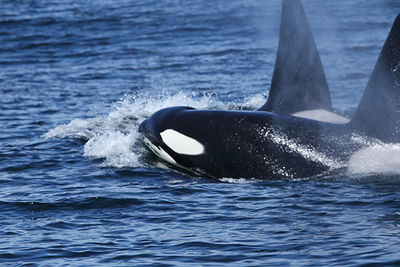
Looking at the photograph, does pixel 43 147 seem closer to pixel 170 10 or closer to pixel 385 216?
pixel 385 216

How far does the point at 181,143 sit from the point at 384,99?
3.23 meters

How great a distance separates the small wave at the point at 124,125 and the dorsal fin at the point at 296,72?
266 centimetres

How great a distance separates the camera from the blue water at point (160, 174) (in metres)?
8.87

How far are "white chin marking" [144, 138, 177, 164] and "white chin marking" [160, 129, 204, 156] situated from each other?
13.1 inches

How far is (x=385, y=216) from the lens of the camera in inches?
369

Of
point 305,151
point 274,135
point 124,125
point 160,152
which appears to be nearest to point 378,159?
point 305,151

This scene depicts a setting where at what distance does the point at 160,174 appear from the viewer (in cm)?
1244

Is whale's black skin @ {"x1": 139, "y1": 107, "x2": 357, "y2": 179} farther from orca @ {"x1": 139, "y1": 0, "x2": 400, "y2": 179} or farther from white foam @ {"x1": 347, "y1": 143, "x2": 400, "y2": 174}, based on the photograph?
white foam @ {"x1": 347, "y1": 143, "x2": 400, "y2": 174}

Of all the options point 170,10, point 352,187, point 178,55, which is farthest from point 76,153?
point 170,10

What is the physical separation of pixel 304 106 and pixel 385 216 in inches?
164

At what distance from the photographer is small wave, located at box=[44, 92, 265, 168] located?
1386cm

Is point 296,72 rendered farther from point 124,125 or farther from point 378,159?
point 124,125

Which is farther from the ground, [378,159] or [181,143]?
[181,143]

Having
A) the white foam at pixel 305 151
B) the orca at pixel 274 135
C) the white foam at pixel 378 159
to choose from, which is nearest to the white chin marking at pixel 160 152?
the orca at pixel 274 135
